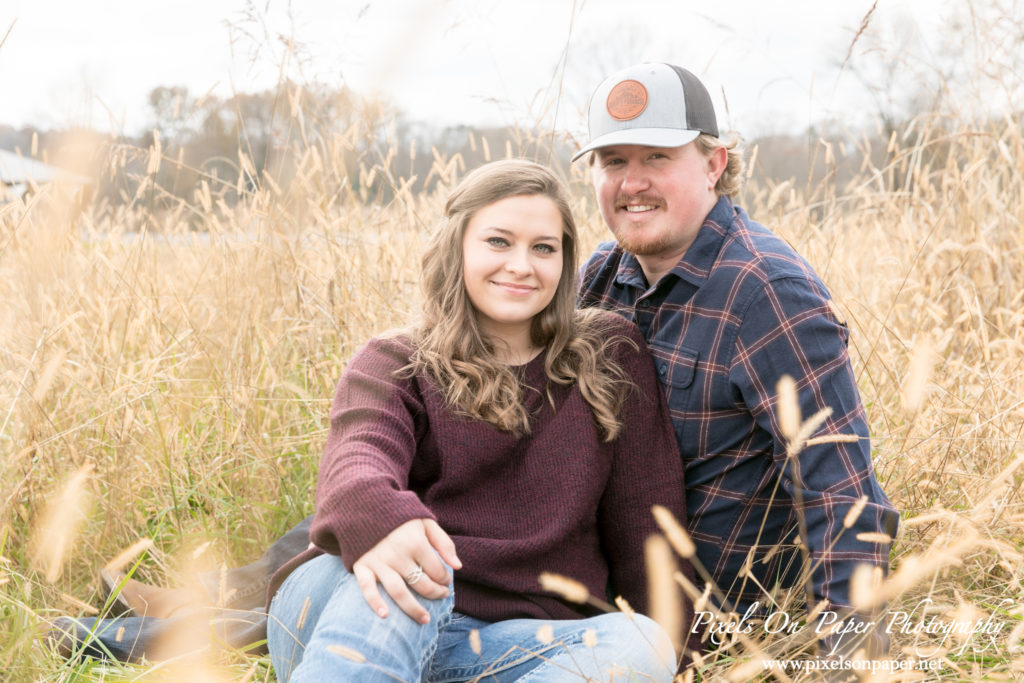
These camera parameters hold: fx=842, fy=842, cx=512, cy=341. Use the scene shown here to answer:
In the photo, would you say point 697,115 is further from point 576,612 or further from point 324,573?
point 324,573

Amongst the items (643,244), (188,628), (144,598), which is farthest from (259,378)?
(643,244)

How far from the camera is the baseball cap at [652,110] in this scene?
2.13 m

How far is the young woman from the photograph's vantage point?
62.5 inches

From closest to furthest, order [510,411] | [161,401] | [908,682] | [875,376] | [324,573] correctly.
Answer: [908,682]
[324,573]
[510,411]
[161,401]
[875,376]

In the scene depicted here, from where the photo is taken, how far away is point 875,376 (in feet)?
9.50

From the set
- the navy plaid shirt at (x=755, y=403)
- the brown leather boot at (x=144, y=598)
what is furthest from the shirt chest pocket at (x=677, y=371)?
the brown leather boot at (x=144, y=598)

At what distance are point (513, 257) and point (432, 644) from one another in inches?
34.9

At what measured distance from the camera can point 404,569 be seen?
1551 millimetres

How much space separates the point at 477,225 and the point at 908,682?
131 centimetres

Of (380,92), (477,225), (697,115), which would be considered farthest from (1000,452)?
(380,92)

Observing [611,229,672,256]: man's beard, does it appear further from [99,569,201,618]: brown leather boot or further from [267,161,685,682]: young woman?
[99,569,201,618]: brown leather boot

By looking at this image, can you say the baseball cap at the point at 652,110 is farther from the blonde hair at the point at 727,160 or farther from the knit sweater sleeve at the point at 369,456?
the knit sweater sleeve at the point at 369,456

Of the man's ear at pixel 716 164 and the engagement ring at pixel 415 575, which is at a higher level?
the man's ear at pixel 716 164

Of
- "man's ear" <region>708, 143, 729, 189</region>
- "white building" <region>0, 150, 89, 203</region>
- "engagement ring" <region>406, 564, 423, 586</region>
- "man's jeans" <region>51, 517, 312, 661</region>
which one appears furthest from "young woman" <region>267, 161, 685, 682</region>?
"white building" <region>0, 150, 89, 203</region>
